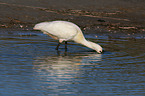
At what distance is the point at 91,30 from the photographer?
17.2 metres

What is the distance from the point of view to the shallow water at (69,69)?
6.79m

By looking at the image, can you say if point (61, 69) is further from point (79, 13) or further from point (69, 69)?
point (79, 13)

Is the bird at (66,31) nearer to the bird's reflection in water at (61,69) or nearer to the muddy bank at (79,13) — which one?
the bird's reflection in water at (61,69)

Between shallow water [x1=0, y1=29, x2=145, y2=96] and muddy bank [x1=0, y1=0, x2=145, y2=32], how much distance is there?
423 cm

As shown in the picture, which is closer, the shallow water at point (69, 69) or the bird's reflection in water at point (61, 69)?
the shallow water at point (69, 69)

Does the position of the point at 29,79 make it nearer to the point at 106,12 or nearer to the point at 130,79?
the point at 130,79

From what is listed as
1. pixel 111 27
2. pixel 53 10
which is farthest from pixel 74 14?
pixel 111 27

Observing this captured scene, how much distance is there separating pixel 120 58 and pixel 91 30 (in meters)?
6.88

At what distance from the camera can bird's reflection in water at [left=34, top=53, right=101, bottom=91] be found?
285 inches

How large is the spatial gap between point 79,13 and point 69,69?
38.7 ft

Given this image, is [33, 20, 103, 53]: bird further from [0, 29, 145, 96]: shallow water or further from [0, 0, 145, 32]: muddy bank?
[0, 0, 145, 32]: muddy bank

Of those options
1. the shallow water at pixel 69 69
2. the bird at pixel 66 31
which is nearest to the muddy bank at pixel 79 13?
the shallow water at pixel 69 69

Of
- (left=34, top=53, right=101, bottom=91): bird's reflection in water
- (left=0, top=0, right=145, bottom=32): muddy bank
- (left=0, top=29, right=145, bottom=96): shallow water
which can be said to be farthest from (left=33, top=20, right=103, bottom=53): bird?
(left=0, top=0, right=145, bottom=32): muddy bank

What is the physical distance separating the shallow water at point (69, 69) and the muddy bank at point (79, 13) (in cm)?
423
